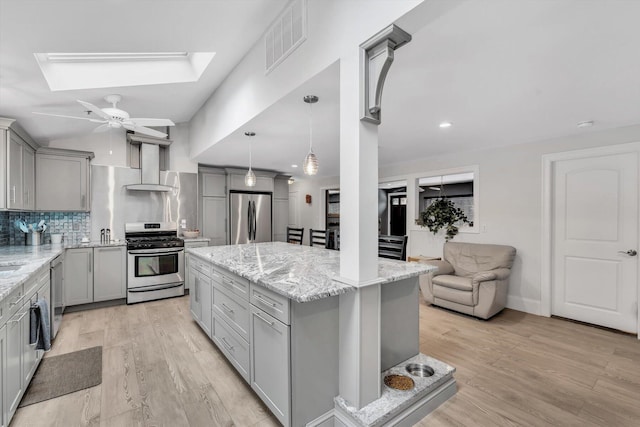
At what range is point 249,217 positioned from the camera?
6.07 m

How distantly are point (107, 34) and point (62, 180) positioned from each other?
3.01m

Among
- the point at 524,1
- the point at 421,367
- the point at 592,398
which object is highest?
the point at 524,1

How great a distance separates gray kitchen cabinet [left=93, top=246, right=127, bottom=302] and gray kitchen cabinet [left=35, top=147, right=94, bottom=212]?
795 millimetres

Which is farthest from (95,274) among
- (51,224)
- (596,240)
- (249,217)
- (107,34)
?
(596,240)

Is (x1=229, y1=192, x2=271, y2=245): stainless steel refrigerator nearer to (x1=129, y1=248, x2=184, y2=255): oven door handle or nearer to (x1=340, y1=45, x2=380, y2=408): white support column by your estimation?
(x1=129, y1=248, x2=184, y2=255): oven door handle

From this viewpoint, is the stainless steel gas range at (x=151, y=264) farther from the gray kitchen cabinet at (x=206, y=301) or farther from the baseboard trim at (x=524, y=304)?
the baseboard trim at (x=524, y=304)

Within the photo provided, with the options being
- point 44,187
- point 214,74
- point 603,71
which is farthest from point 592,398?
point 44,187

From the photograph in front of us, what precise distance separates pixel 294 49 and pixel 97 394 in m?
2.94

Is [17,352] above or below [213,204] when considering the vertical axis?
below

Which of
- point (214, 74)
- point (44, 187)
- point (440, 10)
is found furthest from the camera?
point (44, 187)

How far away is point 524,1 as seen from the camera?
1427 millimetres

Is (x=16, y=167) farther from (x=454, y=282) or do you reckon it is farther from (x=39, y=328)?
(x=454, y=282)

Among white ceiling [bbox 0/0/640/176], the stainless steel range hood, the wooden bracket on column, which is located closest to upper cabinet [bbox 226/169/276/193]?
the stainless steel range hood

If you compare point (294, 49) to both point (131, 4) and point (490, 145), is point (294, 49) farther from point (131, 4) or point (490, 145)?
point (490, 145)
